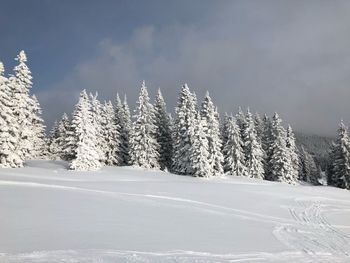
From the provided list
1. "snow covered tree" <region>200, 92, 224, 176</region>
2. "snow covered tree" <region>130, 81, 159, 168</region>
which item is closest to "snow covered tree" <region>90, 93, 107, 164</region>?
"snow covered tree" <region>130, 81, 159, 168</region>

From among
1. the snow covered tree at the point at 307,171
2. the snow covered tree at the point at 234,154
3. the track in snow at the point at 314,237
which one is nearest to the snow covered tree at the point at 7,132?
the track in snow at the point at 314,237

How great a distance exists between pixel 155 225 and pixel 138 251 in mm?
5808

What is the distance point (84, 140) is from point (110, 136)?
43.3 feet

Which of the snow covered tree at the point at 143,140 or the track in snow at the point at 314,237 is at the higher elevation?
the snow covered tree at the point at 143,140

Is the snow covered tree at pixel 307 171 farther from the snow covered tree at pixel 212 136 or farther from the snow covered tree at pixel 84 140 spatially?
the snow covered tree at pixel 84 140

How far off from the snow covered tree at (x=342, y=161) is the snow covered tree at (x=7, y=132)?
57.8m

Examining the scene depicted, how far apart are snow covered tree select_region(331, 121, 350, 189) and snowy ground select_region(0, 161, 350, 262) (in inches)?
1655

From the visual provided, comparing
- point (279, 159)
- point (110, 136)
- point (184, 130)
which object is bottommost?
point (279, 159)

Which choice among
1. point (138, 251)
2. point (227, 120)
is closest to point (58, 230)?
point (138, 251)

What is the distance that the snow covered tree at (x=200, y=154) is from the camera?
57.2 meters

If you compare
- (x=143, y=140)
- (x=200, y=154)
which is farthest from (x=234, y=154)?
(x=143, y=140)

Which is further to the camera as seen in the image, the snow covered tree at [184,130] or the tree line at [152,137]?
the snow covered tree at [184,130]

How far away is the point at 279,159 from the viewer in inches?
2830

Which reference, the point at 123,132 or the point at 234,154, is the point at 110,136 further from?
the point at 234,154
